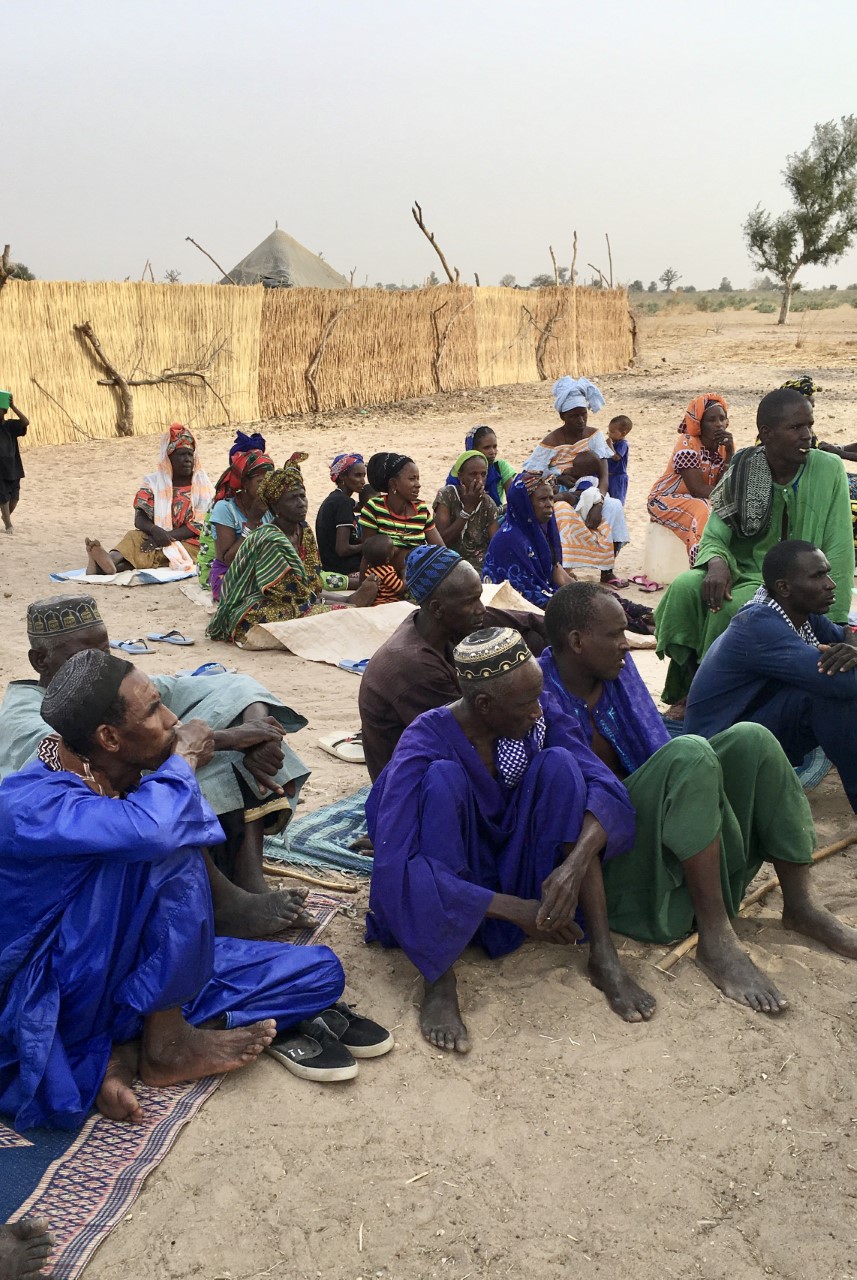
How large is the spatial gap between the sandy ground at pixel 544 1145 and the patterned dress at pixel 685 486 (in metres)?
4.97

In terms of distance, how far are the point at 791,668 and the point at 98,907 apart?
2625 millimetres

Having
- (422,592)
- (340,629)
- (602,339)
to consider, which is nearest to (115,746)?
(422,592)

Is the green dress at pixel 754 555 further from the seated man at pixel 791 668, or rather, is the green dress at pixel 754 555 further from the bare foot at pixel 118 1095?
the bare foot at pixel 118 1095

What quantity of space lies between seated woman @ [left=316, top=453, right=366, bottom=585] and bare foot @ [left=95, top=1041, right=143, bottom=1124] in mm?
5873

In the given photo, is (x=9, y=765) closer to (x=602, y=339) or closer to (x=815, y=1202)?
(x=815, y=1202)

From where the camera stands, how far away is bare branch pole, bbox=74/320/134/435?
610 inches

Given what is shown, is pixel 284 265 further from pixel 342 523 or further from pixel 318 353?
pixel 342 523

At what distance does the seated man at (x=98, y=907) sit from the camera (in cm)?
266

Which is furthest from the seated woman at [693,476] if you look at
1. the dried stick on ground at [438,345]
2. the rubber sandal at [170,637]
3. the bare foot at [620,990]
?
the dried stick on ground at [438,345]

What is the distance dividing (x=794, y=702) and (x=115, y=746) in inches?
104

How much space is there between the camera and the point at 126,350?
1616 cm

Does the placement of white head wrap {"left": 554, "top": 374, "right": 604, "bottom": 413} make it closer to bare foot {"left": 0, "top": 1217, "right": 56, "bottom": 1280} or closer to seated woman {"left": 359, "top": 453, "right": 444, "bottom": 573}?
seated woman {"left": 359, "top": 453, "right": 444, "bottom": 573}

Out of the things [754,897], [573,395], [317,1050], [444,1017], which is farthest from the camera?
[573,395]

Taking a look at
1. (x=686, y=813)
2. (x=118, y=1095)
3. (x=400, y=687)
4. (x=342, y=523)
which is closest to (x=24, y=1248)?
(x=118, y=1095)
